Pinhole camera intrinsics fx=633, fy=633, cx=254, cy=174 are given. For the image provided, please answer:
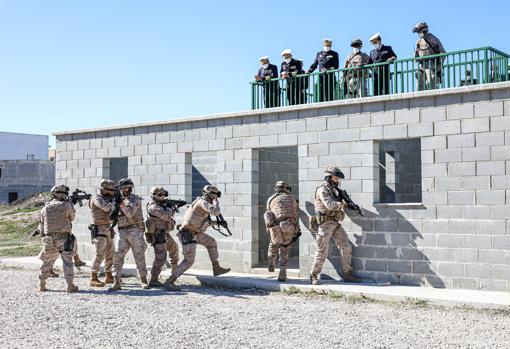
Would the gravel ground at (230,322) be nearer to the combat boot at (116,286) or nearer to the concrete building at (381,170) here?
the combat boot at (116,286)

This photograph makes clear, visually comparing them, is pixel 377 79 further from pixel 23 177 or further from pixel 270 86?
pixel 23 177

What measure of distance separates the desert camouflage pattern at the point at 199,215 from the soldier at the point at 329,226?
1675mm

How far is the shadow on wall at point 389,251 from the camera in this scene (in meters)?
9.86

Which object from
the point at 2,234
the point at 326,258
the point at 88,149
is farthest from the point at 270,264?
the point at 2,234

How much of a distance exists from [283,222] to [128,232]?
2578mm

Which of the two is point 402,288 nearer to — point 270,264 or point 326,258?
point 326,258

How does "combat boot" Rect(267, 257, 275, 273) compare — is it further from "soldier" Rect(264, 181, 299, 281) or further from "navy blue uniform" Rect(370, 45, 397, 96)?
"navy blue uniform" Rect(370, 45, 397, 96)

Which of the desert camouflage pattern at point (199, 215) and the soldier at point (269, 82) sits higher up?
the soldier at point (269, 82)

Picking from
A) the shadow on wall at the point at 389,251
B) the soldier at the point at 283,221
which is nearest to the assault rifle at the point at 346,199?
the shadow on wall at the point at 389,251

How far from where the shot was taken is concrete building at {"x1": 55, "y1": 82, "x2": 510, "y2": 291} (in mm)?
9250

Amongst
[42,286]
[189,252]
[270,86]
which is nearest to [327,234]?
[189,252]

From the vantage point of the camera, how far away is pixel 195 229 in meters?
10.3

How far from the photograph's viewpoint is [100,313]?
822 centimetres

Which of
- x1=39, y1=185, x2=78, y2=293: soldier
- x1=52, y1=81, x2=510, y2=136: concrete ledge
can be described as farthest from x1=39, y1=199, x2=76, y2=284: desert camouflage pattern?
x1=52, y1=81, x2=510, y2=136: concrete ledge
